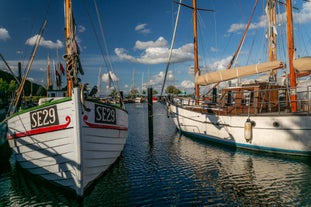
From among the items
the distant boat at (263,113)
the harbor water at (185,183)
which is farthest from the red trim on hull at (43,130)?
the distant boat at (263,113)

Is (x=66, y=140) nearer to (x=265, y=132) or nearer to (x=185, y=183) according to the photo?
(x=185, y=183)

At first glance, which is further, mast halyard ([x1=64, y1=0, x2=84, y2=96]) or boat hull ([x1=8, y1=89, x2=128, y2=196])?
mast halyard ([x1=64, y1=0, x2=84, y2=96])

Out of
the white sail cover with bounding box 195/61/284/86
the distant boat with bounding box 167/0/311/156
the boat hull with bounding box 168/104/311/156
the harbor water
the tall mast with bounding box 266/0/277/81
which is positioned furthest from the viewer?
the tall mast with bounding box 266/0/277/81

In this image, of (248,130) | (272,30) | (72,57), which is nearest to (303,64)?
(248,130)

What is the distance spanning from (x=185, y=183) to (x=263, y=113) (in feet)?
24.4

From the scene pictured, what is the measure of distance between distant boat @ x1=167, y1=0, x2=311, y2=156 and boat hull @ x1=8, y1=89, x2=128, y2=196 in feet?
27.2

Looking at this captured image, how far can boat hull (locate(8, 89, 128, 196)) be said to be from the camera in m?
7.52

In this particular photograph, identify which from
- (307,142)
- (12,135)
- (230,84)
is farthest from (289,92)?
(12,135)

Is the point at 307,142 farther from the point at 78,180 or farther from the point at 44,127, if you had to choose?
the point at 44,127

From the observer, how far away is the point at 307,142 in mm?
12234

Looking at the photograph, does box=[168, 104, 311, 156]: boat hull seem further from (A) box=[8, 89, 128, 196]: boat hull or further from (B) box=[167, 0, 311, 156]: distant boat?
(A) box=[8, 89, 128, 196]: boat hull

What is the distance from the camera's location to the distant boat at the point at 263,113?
492 inches

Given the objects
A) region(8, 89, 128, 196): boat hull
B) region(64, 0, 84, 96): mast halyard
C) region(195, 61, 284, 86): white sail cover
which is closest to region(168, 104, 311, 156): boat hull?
region(195, 61, 284, 86): white sail cover

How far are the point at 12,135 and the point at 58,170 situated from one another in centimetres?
290
